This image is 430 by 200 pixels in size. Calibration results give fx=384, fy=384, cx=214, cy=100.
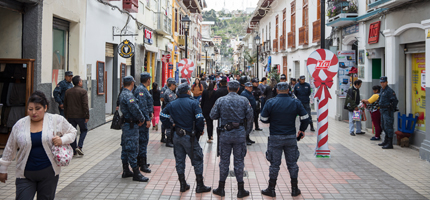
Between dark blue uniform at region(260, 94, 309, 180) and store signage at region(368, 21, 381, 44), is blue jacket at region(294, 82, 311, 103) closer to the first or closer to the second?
store signage at region(368, 21, 381, 44)

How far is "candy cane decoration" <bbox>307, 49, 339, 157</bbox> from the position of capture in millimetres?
8820

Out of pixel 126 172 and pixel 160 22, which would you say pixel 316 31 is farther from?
pixel 126 172

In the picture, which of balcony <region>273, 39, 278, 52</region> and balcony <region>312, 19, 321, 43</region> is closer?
balcony <region>312, 19, 321, 43</region>

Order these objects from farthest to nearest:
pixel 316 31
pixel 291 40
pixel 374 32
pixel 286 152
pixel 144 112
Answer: pixel 291 40 → pixel 316 31 → pixel 374 32 → pixel 144 112 → pixel 286 152

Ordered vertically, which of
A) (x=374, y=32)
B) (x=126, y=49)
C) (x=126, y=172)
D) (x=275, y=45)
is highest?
(x=275, y=45)

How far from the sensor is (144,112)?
7.03 metres

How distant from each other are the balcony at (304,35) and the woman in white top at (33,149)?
18363 millimetres

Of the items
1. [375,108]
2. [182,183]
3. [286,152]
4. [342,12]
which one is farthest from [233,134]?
[342,12]

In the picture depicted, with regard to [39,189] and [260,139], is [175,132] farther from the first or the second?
[260,139]

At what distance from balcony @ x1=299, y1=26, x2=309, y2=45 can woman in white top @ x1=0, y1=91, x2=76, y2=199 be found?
18.4m

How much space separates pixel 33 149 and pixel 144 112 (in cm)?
310

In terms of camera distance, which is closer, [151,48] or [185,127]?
[185,127]

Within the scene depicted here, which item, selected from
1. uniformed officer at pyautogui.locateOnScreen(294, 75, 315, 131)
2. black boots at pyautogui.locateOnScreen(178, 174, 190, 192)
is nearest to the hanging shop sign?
uniformed officer at pyautogui.locateOnScreen(294, 75, 315, 131)

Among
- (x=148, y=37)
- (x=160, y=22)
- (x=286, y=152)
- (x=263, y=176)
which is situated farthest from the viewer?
(x=160, y=22)
